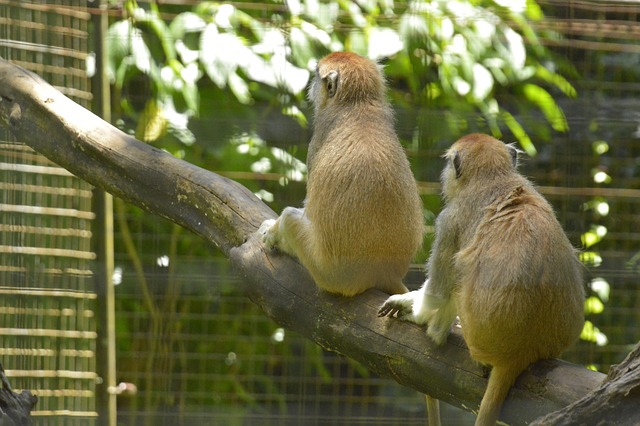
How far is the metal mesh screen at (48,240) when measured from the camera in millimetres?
2848

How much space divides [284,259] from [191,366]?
160 centimetres

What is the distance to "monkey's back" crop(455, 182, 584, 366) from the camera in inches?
75.8

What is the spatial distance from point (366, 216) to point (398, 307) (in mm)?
302

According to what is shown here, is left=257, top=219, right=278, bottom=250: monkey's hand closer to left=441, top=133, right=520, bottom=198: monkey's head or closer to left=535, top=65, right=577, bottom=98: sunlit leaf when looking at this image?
left=441, top=133, right=520, bottom=198: monkey's head

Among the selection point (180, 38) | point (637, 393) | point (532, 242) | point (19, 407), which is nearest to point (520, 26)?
point (180, 38)

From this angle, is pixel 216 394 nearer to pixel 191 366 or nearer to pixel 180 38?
pixel 191 366

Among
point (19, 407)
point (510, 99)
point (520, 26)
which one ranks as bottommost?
point (19, 407)

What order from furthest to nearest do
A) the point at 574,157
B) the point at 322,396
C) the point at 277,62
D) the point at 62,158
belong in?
the point at 322,396 → the point at 574,157 → the point at 277,62 → the point at 62,158

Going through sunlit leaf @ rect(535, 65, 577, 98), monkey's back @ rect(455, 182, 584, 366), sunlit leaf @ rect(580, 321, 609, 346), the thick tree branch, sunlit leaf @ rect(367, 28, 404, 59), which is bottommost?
sunlit leaf @ rect(580, 321, 609, 346)

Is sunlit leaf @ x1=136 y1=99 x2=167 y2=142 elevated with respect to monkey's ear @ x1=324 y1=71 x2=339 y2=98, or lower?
lower

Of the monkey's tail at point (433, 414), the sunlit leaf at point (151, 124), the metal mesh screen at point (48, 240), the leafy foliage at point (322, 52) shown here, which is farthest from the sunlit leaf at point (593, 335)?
the metal mesh screen at point (48, 240)

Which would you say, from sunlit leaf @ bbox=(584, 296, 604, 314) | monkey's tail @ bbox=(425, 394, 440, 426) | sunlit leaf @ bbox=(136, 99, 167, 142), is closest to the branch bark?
monkey's tail @ bbox=(425, 394, 440, 426)

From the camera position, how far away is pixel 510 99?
3.37 meters

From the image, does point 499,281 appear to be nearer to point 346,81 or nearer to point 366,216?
point 366,216
